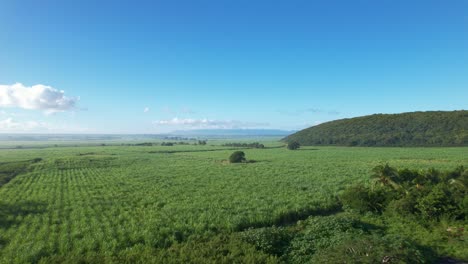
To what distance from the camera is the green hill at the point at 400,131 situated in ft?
346

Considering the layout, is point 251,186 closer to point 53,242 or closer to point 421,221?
point 421,221

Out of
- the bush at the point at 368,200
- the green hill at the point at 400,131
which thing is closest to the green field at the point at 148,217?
the bush at the point at 368,200

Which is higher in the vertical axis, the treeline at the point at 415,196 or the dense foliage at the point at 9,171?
the treeline at the point at 415,196

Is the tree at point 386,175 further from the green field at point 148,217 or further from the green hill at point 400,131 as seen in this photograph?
the green hill at point 400,131

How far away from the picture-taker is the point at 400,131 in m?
123

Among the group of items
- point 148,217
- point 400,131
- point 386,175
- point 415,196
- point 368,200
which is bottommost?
point 148,217

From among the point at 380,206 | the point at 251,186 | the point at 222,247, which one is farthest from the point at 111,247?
the point at 251,186

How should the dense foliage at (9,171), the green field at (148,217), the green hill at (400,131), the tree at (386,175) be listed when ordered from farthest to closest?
the green hill at (400,131)
the dense foliage at (9,171)
the tree at (386,175)
the green field at (148,217)

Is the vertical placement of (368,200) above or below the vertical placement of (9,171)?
above

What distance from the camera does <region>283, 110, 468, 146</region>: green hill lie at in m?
105

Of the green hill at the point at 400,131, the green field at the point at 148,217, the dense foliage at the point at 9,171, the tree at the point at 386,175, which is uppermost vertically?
the green hill at the point at 400,131

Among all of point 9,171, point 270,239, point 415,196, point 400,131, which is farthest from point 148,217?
point 400,131

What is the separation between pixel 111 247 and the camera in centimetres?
1390

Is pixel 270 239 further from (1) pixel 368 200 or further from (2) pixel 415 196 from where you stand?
(2) pixel 415 196
